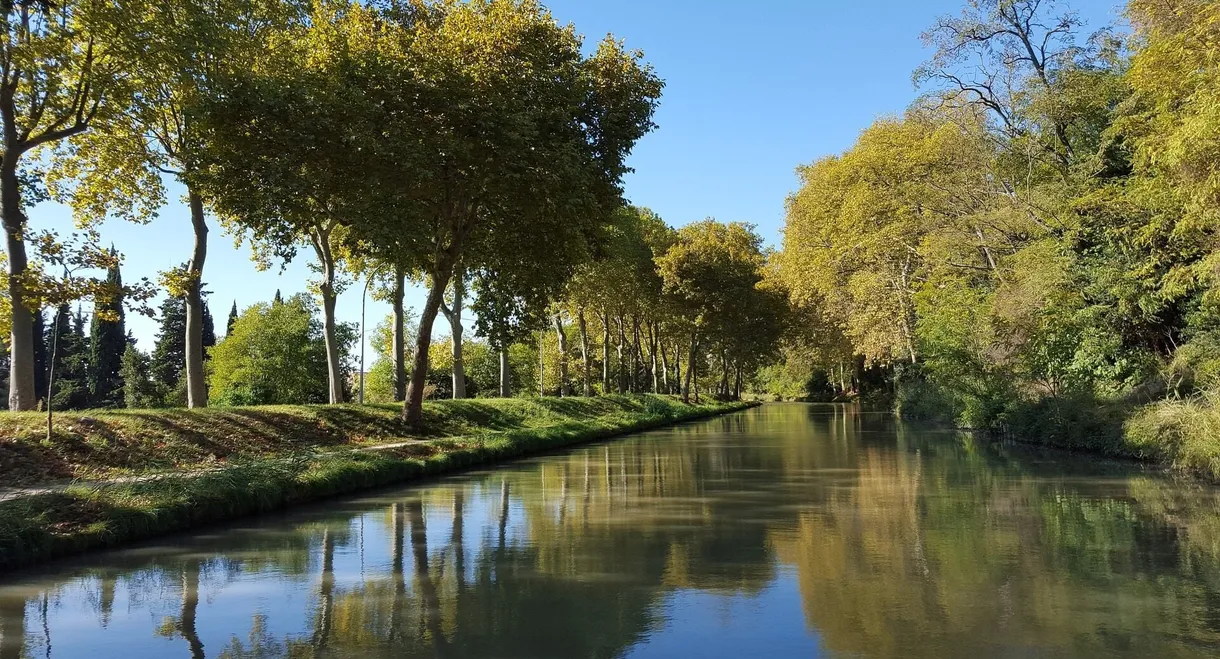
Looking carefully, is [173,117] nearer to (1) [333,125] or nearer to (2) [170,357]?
(1) [333,125]

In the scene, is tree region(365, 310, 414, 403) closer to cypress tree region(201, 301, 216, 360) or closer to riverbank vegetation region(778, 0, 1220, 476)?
cypress tree region(201, 301, 216, 360)

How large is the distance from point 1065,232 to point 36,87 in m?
24.8

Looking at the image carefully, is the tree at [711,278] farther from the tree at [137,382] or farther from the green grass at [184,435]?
the tree at [137,382]

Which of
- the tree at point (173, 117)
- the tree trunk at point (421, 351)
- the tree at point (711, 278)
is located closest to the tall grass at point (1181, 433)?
the tree trunk at point (421, 351)

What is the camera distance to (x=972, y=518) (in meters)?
11.5

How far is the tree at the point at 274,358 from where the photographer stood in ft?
185

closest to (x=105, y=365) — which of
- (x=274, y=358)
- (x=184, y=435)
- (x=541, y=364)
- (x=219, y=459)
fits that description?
(x=274, y=358)

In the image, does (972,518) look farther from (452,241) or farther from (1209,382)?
(452,241)

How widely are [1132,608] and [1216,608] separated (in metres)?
0.67

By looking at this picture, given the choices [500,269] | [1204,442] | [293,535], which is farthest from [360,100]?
[1204,442]

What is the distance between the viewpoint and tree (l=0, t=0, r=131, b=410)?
1470 cm

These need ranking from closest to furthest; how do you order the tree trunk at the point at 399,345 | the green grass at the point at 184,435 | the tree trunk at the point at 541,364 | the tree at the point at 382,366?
1. the green grass at the point at 184,435
2. the tree trunk at the point at 399,345
3. the tree trunk at the point at 541,364
4. the tree at the point at 382,366

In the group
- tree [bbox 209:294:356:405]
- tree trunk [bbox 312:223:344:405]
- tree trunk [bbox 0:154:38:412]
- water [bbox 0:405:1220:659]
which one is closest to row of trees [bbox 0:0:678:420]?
tree trunk [bbox 0:154:38:412]

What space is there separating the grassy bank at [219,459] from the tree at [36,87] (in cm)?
204
